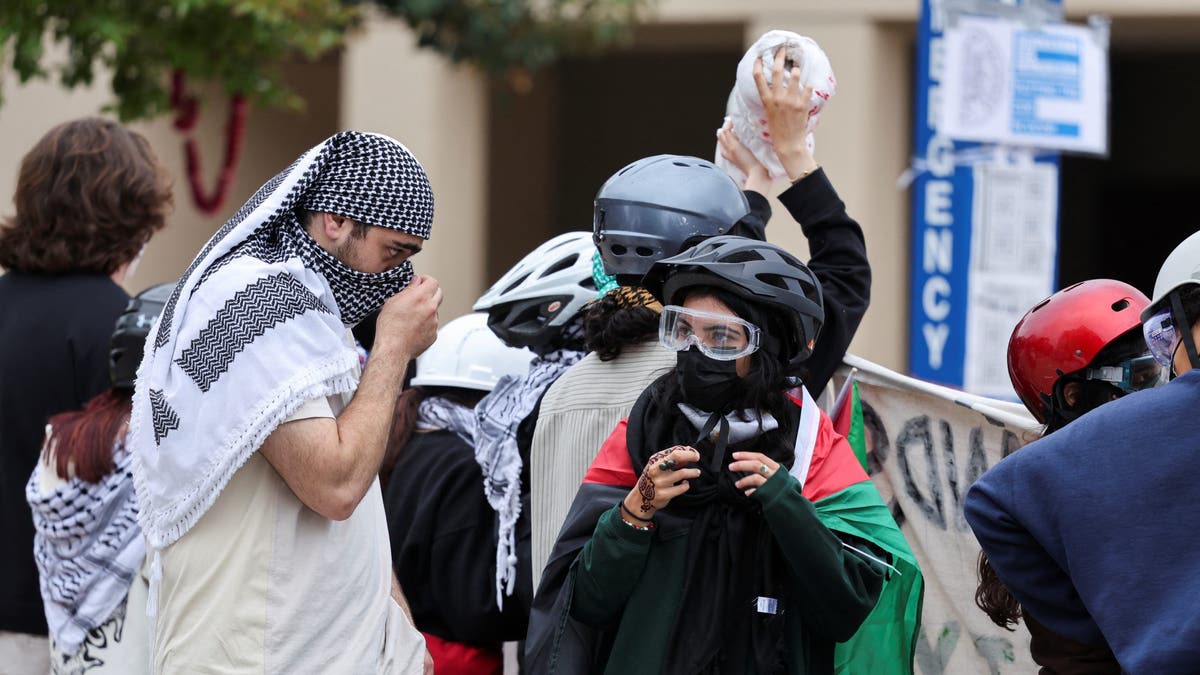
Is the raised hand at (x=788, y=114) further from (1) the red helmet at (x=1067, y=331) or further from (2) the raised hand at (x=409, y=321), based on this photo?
(2) the raised hand at (x=409, y=321)

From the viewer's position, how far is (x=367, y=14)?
11.4 meters

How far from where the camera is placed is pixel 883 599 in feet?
11.2

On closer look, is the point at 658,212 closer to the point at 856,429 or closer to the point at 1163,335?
the point at 856,429

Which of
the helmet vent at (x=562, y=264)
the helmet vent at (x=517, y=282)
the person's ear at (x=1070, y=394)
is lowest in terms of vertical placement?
the person's ear at (x=1070, y=394)

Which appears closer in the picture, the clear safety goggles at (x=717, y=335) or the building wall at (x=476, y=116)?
the clear safety goggles at (x=717, y=335)

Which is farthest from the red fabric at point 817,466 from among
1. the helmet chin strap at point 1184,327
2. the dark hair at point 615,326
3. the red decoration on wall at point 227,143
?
the red decoration on wall at point 227,143

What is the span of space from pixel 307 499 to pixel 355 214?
0.60 metres

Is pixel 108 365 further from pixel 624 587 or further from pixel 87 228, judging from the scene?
pixel 624 587

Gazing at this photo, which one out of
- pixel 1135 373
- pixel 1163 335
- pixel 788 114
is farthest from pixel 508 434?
pixel 1163 335

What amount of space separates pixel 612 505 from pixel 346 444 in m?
0.54

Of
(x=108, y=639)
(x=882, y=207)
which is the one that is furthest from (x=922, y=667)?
(x=882, y=207)

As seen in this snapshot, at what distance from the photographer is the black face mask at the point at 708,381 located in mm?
3123

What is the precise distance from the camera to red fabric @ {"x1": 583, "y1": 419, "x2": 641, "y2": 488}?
325cm

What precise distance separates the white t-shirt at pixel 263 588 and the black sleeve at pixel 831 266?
114 cm
